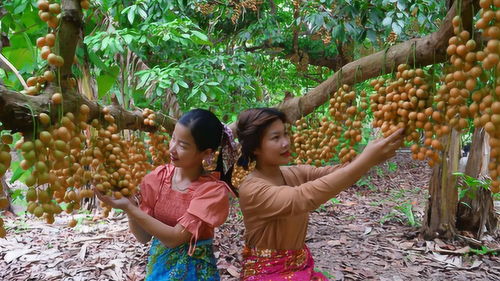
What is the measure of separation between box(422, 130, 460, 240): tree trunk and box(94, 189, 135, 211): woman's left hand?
3350mm

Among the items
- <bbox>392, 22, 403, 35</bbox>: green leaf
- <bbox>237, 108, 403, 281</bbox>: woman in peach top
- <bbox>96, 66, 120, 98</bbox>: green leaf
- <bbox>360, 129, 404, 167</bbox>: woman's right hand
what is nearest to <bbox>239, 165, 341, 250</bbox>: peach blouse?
<bbox>237, 108, 403, 281</bbox>: woman in peach top

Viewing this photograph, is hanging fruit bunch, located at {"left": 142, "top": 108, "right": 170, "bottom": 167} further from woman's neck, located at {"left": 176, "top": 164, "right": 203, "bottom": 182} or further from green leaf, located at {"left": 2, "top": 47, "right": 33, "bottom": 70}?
green leaf, located at {"left": 2, "top": 47, "right": 33, "bottom": 70}

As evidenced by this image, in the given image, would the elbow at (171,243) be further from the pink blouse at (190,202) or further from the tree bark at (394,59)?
the tree bark at (394,59)

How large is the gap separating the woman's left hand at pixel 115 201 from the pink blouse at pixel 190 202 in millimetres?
269

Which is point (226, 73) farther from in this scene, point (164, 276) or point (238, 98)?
point (164, 276)

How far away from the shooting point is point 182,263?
5.65ft

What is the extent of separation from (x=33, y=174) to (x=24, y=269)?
2831 mm

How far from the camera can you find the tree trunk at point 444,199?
12.9ft

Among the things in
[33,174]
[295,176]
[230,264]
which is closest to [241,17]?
[230,264]

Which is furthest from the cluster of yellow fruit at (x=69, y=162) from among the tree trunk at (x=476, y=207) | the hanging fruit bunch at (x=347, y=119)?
the tree trunk at (x=476, y=207)

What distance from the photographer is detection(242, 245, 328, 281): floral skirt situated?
5.67 feet

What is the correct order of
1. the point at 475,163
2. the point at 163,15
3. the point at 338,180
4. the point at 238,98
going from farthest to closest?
the point at 238,98, the point at 475,163, the point at 163,15, the point at 338,180

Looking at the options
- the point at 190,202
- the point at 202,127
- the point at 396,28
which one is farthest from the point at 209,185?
the point at 396,28

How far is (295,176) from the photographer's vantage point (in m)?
1.94
